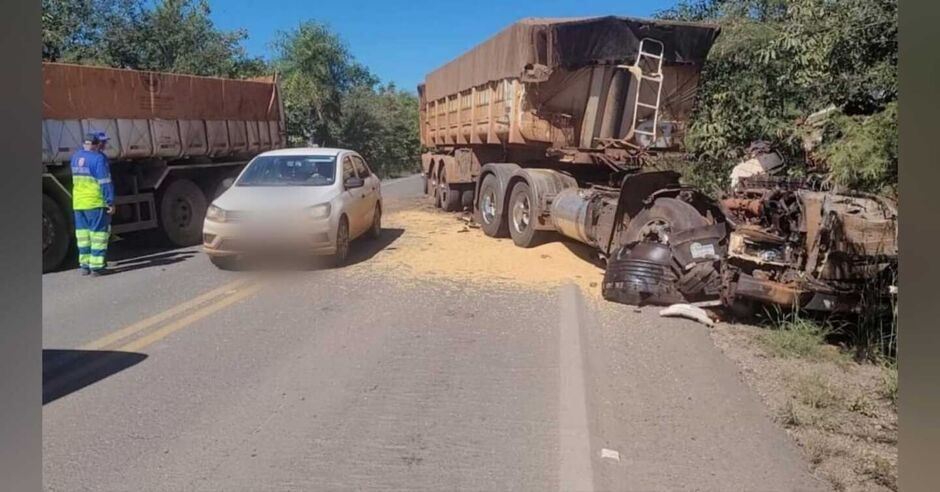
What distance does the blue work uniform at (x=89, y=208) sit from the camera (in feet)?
32.7

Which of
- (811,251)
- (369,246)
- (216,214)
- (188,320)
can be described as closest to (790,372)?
(811,251)

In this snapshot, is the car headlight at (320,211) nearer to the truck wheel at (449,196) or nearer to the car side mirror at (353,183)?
the car side mirror at (353,183)

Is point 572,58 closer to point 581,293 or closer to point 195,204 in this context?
point 581,293

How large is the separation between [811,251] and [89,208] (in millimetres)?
8579

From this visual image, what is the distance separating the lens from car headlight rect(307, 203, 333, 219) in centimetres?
966

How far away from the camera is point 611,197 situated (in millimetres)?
9602

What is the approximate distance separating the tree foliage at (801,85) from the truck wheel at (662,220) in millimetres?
1368

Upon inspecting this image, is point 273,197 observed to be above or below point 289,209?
above

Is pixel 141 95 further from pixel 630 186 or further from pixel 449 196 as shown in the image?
pixel 630 186

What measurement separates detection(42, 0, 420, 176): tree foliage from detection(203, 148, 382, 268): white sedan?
4251mm

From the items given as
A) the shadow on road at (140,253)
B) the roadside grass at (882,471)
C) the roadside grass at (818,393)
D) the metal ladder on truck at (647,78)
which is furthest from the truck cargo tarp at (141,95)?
the roadside grass at (882,471)

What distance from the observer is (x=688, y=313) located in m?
7.59
